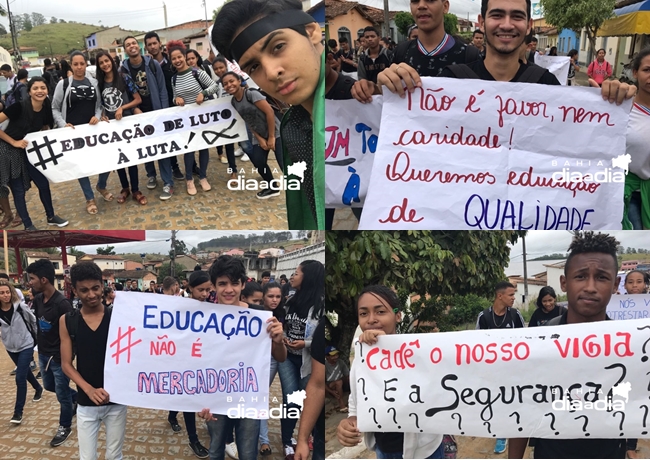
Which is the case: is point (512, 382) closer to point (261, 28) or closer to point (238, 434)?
point (238, 434)

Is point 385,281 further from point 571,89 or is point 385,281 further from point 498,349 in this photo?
point 571,89

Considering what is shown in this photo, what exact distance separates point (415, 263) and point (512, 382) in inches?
41.6

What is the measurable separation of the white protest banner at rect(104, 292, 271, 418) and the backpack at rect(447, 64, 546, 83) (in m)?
1.85

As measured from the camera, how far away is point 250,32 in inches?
96.4

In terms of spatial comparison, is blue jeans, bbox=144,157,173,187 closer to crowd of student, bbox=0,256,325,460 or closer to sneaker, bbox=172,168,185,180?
sneaker, bbox=172,168,185,180

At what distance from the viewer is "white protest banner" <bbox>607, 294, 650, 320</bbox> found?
10.9 ft

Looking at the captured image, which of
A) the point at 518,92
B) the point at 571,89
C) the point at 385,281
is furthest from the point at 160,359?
the point at 571,89

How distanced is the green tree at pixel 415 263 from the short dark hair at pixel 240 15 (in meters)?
1.48

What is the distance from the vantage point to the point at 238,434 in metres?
3.37

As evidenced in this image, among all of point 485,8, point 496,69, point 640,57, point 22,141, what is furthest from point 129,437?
point 640,57

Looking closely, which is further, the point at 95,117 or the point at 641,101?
the point at 95,117

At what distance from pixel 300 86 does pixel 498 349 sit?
5.84ft

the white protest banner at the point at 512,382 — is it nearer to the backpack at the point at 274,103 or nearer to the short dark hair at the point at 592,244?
the short dark hair at the point at 592,244

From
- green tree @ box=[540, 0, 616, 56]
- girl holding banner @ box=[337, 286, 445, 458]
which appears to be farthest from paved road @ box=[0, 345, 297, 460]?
green tree @ box=[540, 0, 616, 56]
